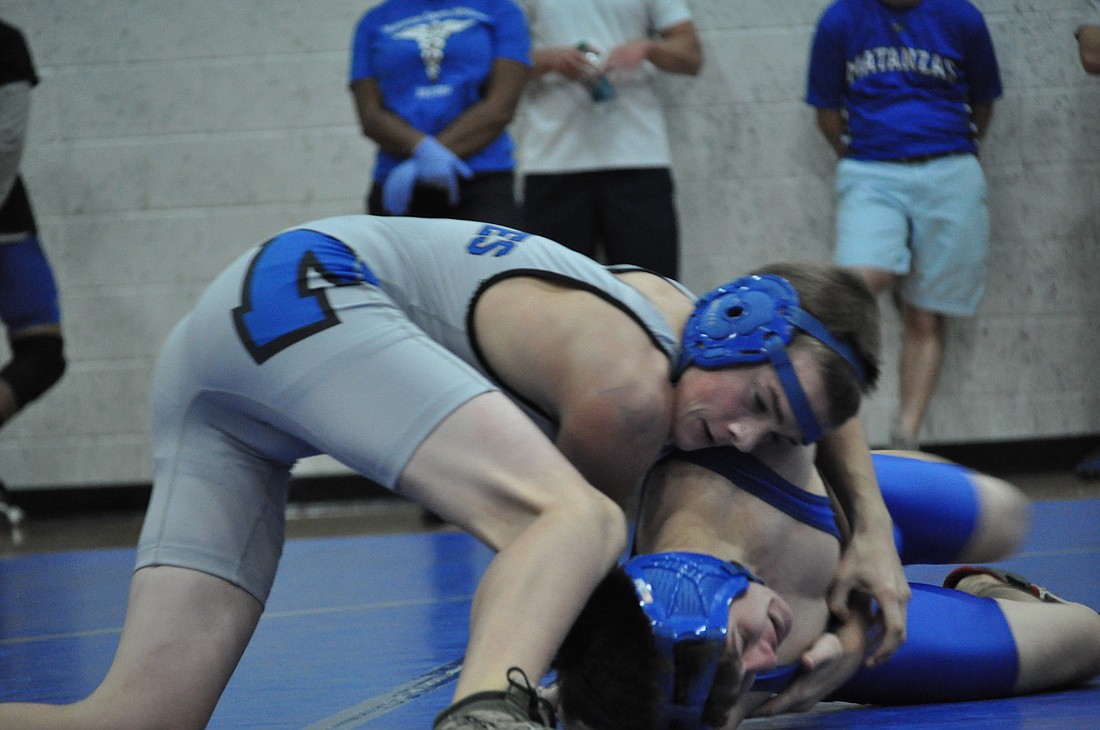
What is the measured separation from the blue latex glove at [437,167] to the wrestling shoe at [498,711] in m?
3.23

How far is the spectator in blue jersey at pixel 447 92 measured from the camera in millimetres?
4863

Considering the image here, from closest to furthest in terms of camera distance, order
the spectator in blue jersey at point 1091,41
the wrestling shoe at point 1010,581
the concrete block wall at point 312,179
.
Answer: the wrestling shoe at point 1010,581 → the spectator in blue jersey at point 1091,41 → the concrete block wall at point 312,179

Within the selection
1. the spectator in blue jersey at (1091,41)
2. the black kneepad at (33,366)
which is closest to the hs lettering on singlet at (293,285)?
the black kneepad at (33,366)

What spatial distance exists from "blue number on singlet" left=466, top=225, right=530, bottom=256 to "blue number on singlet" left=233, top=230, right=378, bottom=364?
176 mm

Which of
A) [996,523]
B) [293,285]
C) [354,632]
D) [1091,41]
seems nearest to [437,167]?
[354,632]

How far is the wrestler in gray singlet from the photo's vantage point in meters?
1.90

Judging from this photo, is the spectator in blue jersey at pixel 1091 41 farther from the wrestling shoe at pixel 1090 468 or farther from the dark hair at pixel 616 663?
the dark hair at pixel 616 663

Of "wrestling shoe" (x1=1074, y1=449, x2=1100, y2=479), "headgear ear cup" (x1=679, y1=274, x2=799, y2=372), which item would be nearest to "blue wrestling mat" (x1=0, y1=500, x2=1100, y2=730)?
"headgear ear cup" (x1=679, y1=274, x2=799, y2=372)

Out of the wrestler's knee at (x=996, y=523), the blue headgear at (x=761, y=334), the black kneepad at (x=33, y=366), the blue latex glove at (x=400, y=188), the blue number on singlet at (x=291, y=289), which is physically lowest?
the black kneepad at (x=33, y=366)

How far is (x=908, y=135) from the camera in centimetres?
535

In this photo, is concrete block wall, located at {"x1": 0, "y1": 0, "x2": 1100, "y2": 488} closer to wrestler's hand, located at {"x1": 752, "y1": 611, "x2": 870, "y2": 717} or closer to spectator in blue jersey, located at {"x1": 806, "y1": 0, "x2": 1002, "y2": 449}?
spectator in blue jersey, located at {"x1": 806, "y1": 0, "x2": 1002, "y2": 449}

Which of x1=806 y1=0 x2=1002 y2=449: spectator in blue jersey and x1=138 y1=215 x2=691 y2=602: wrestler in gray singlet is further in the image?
x1=806 y1=0 x2=1002 y2=449: spectator in blue jersey

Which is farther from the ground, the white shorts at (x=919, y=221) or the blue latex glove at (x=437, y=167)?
the blue latex glove at (x=437, y=167)

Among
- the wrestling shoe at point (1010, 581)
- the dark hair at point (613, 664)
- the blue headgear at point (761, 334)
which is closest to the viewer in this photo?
the dark hair at point (613, 664)
